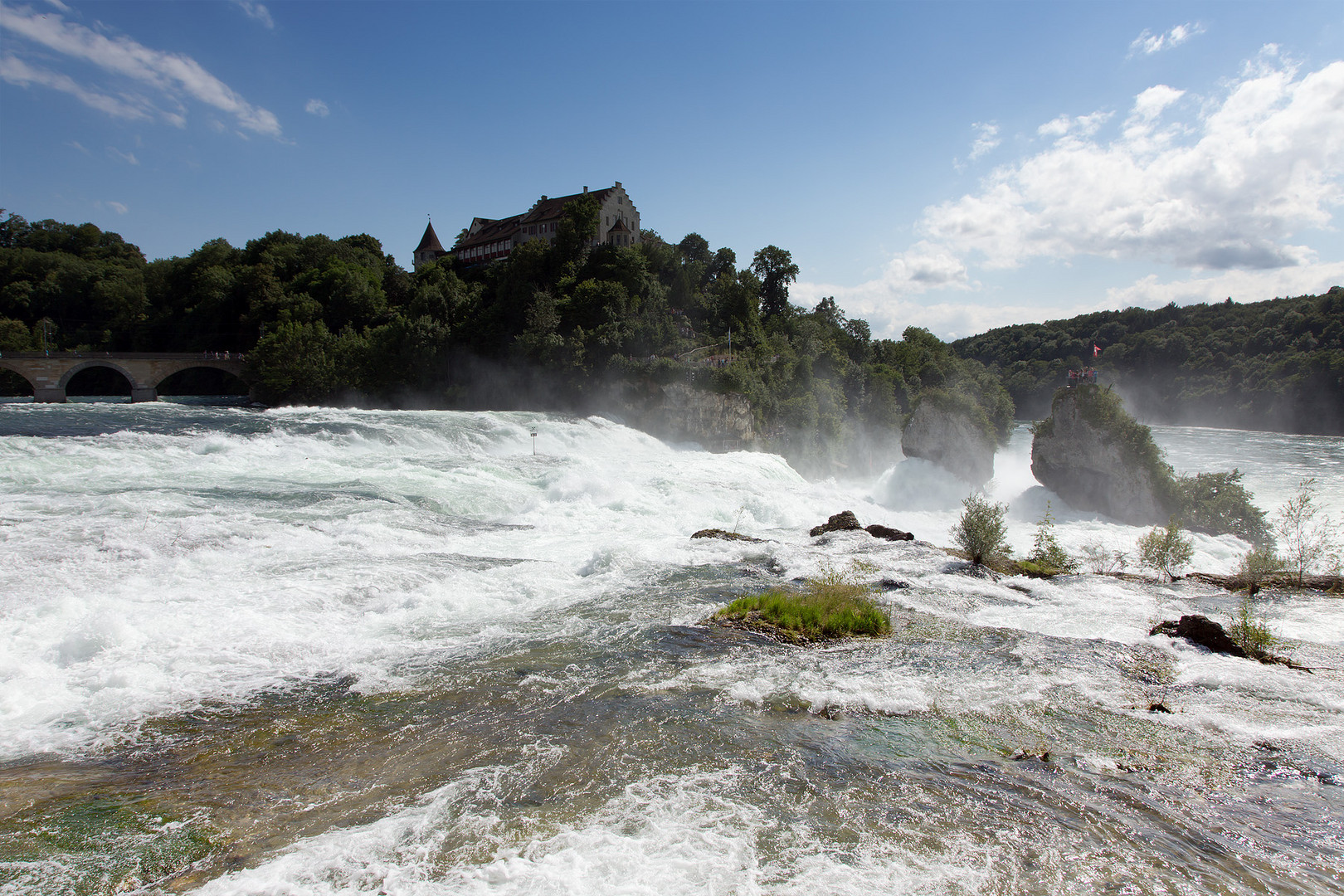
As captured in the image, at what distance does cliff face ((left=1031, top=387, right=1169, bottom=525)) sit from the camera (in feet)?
97.7

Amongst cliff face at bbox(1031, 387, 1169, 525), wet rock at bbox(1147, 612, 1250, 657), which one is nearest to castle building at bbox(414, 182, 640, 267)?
A: cliff face at bbox(1031, 387, 1169, 525)

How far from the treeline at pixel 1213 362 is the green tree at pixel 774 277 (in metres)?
29.0

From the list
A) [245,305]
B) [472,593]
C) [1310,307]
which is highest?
[1310,307]

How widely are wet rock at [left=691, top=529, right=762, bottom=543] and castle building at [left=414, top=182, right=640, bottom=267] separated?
48886 millimetres

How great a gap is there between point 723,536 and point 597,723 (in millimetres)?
10041

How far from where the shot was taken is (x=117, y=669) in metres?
7.59

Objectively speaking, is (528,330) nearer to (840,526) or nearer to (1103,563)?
(840,526)

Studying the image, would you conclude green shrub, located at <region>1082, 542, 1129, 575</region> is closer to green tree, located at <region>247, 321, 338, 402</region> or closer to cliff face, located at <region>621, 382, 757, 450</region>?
cliff face, located at <region>621, 382, 757, 450</region>

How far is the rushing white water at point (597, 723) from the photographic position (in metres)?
4.69

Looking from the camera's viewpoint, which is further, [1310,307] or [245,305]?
[1310,307]

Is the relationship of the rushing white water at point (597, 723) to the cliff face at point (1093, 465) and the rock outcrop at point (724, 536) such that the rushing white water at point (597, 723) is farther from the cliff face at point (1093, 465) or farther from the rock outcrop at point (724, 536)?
the cliff face at point (1093, 465)

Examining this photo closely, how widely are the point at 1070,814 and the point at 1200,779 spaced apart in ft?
5.44

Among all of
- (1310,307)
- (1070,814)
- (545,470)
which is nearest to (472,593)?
(1070,814)

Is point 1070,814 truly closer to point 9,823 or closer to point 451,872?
point 451,872
